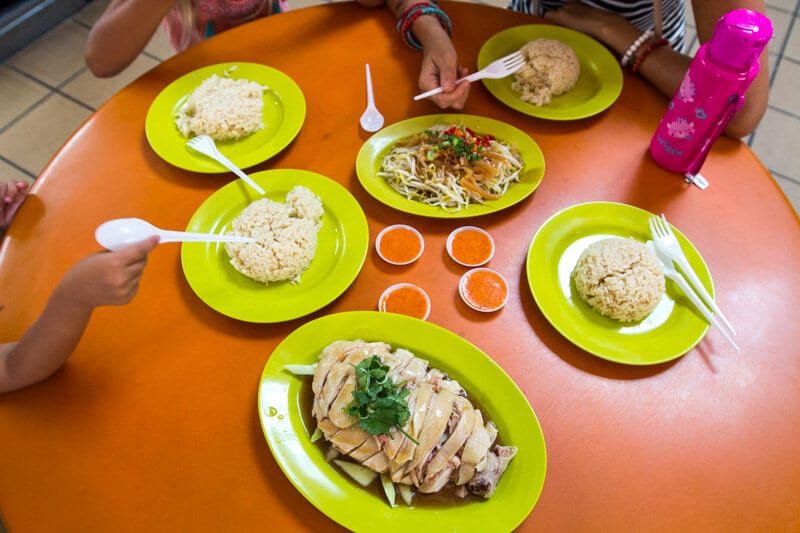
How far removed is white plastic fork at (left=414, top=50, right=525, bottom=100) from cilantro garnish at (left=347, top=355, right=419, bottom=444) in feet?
3.77

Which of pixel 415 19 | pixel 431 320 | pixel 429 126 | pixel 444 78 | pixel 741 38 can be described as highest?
pixel 741 38

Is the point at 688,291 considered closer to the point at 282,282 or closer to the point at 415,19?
the point at 282,282

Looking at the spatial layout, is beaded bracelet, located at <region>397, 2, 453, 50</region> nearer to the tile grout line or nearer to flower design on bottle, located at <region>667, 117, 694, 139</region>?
flower design on bottle, located at <region>667, 117, 694, 139</region>

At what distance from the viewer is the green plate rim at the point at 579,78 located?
1994 millimetres

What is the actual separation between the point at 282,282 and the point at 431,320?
478mm

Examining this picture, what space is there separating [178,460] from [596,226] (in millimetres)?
1418

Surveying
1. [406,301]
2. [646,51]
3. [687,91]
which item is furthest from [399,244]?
[646,51]

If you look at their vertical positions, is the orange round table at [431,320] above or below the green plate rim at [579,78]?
below

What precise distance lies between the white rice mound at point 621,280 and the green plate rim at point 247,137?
44.8 inches

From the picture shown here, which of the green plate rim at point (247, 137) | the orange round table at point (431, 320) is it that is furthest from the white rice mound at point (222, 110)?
the orange round table at point (431, 320)

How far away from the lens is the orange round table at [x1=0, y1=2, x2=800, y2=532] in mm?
1248

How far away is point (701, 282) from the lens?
61.3 inches

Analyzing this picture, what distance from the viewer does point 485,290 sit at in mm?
1580

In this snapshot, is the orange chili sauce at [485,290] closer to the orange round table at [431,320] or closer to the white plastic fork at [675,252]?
the orange round table at [431,320]
